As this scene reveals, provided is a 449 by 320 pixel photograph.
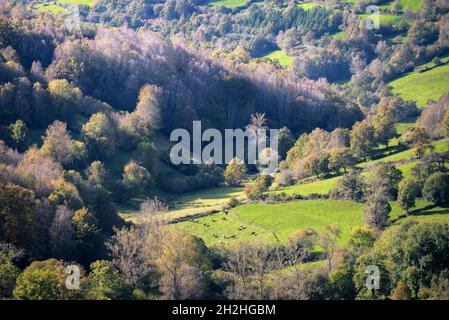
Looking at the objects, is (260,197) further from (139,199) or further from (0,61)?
(0,61)

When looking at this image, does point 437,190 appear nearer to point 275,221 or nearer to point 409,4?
point 275,221

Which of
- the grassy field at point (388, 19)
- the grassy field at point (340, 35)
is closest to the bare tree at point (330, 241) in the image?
the grassy field at point (388, 19)

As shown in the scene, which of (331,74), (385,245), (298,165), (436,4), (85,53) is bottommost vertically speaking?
(385,245)

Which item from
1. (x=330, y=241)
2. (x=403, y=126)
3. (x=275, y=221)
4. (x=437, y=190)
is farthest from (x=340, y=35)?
(x=330, y=241)

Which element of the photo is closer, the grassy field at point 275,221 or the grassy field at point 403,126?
the grassy field at point 275,221

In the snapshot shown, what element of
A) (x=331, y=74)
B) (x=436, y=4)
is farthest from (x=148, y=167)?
(x=436, y=4)

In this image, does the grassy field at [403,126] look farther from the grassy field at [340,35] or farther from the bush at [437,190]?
the grassy field at [340,35]

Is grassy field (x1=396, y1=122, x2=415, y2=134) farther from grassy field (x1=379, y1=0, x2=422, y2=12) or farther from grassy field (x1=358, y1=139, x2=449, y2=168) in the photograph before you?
grassy field (x1=379, y1=0, x2=422, y2=12)
